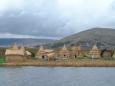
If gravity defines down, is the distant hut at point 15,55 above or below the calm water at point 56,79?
above

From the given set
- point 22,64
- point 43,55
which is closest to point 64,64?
point 22,64

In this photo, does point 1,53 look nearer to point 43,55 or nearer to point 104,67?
point 43,55

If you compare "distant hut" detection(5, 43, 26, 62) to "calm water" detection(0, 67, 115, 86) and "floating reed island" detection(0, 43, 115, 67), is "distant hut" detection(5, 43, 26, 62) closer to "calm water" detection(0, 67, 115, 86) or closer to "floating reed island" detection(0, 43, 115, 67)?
"floating reed island" detection(0, 43, 115, 67)

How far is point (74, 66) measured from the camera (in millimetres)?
65438

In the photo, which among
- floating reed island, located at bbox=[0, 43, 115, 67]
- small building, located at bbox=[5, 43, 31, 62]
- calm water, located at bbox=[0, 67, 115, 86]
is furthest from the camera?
small building, located at bbox=[5, 43, 31, 62]

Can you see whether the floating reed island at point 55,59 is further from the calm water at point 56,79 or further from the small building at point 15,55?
the calm water at point 56,79

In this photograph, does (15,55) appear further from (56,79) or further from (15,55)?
(56,79)

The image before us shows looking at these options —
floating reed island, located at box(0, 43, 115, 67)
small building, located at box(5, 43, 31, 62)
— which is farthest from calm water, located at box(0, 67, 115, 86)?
small building, located at box(5, 43, 31, 62)

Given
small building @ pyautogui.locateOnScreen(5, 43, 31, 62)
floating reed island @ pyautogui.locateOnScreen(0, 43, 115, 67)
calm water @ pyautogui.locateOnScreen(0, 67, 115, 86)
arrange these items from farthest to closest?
small building @ pyautogui.locateOnScreen(5, 43, 31, 62), floating reed island @ pyautogui.locateOnScreen(0, 43, 115, 67), calm water @ pyautogui.locateOnScreen(0, 67, 115, 86)

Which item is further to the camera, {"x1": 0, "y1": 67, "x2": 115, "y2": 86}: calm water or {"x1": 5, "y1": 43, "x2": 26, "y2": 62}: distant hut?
{"x1": 5, "y1": 43, "x2": 26, "y2": 62}: distant hut

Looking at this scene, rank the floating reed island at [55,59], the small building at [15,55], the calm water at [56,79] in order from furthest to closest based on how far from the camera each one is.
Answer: the small building at [15,55], the floating reed island at [55,59], the calm water at [56,79]

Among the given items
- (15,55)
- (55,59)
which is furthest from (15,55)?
(55,59)

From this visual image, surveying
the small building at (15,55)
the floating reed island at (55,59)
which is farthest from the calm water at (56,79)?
the small building at (15,55)

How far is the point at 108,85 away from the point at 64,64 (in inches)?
1039
